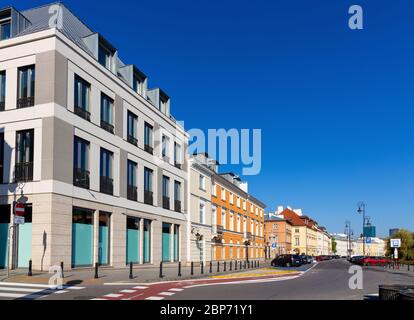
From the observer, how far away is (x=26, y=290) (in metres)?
14.6

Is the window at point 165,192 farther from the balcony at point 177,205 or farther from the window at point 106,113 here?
the window at point 106,113

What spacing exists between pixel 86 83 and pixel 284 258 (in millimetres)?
28151

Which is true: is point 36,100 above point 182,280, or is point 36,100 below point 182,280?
above

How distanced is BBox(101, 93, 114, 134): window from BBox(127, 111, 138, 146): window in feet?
8.28

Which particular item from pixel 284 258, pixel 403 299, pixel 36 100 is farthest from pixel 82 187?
pixel 284 258

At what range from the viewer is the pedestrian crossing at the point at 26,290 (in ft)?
43.6

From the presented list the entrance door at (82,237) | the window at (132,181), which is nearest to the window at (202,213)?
the window at (132,181)

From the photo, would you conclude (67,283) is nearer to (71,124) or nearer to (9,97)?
(71,124)

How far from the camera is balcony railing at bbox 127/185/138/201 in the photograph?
30.4 metres

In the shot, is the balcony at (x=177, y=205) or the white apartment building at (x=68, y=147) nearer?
the white apartment building at (x=68, y=147)

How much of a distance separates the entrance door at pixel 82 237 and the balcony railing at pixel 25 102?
595cm

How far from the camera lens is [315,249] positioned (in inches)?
5536

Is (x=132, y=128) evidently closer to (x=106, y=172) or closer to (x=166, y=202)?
(x=106, y=172)

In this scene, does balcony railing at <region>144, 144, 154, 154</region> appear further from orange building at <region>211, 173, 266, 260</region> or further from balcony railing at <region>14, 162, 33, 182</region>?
orange building at <region>211, 173, 266, 260</region>
